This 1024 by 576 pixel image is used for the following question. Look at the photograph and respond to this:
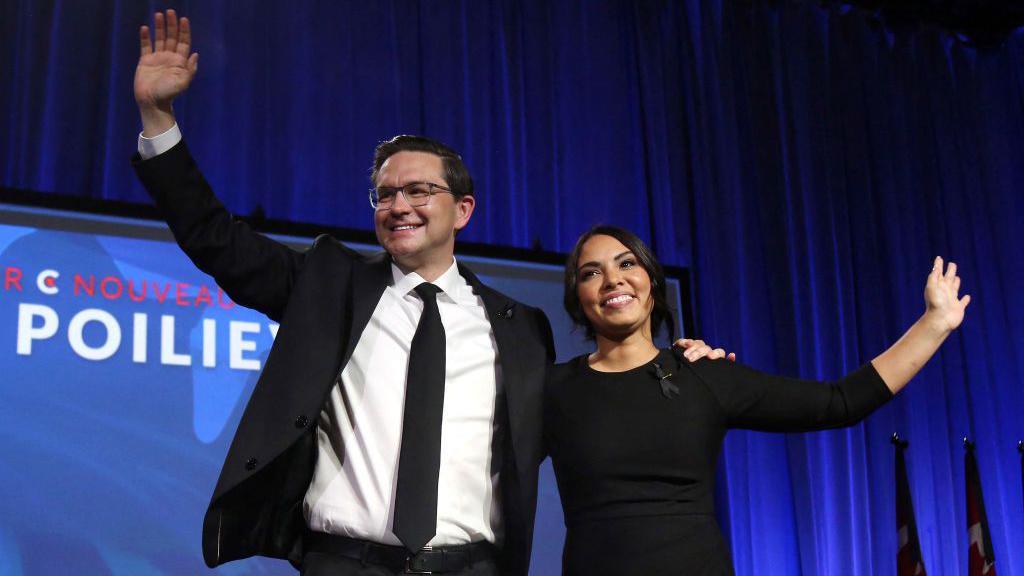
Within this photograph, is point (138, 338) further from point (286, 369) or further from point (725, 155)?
point (725, 155)

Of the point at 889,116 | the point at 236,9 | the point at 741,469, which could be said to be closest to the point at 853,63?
the point at 889,116

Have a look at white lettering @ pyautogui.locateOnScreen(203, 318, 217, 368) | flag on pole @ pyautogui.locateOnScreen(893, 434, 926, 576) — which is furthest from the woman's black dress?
flag on pole @ pyautogui.locateOnScreen(893, 434, 926, 576)

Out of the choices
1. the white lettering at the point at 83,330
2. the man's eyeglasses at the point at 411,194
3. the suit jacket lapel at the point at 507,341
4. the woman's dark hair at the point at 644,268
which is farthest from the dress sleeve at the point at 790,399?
the white lettering at the point at 83,330

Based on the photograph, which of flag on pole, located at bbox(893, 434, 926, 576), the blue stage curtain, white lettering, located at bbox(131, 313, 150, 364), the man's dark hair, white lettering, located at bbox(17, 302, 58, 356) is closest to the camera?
the man's dark hair

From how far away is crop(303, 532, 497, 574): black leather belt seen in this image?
1672mm

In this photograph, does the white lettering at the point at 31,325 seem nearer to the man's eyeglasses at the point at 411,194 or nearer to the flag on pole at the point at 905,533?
the man's eyeglasses at the point at 411,194

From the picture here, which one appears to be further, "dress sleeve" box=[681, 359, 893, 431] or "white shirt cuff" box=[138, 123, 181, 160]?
"dress sleeve" box=[681, 359, 893, 431]

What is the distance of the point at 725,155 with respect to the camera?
4.73 metres

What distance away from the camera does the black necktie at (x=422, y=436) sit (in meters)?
1.66

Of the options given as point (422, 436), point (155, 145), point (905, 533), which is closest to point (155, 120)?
point (155, 145)

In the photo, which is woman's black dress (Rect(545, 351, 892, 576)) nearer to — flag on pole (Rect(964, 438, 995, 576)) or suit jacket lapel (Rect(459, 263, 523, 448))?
suit jacket lapel (Rect(459, 263, 523, 448))

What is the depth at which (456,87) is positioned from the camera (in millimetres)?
4242

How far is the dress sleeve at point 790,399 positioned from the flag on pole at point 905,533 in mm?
2613

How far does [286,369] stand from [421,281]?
34 cm
